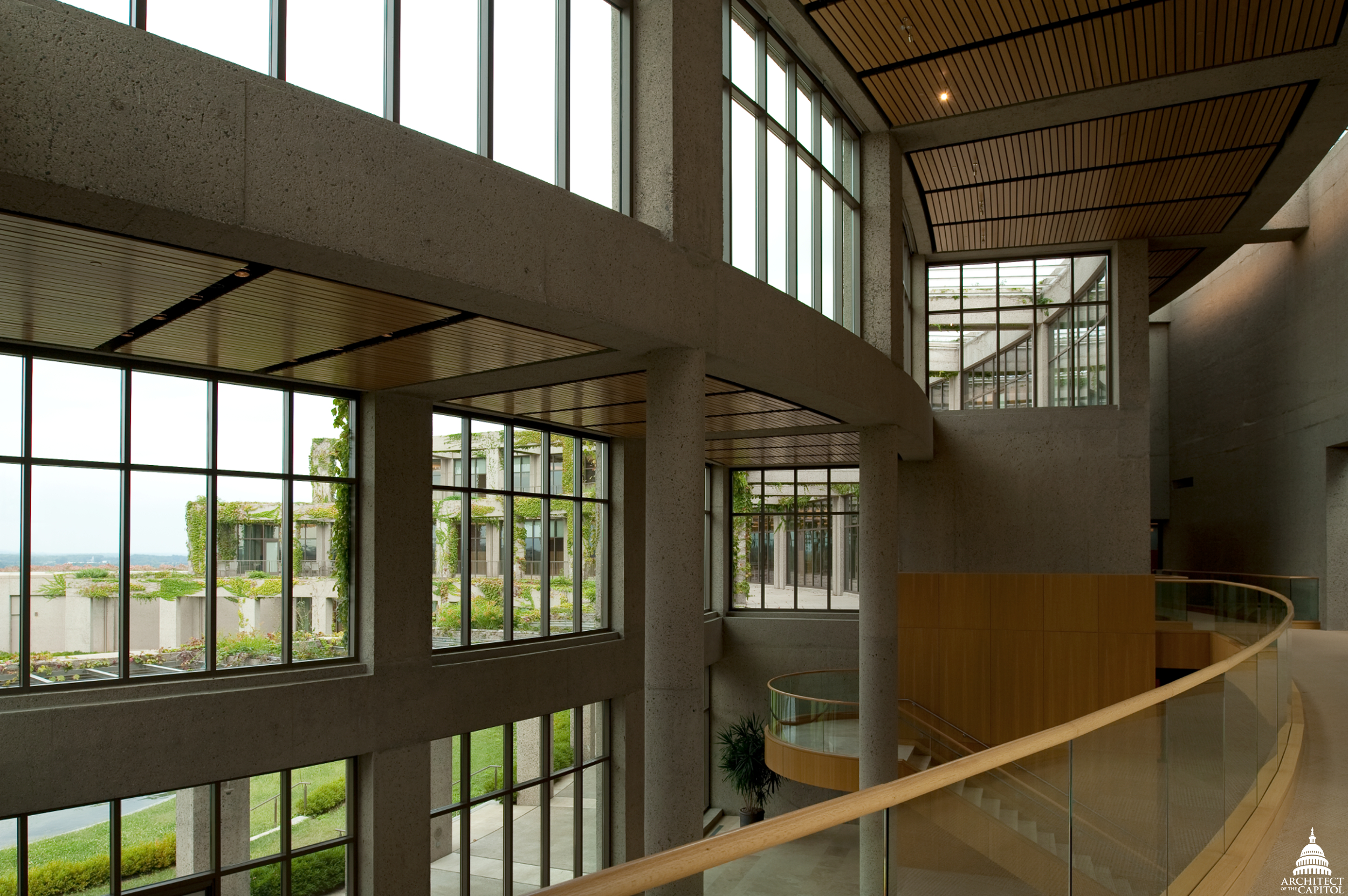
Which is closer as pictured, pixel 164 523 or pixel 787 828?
pixel 787 828

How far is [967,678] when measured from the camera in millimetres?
19047

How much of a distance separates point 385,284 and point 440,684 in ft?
24.8

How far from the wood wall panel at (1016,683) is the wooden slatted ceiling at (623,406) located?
766 centimetres

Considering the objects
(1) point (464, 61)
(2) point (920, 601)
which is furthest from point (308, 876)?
(2) point (920, 601)

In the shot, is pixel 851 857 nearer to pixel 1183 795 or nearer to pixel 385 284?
pixel 1183 795

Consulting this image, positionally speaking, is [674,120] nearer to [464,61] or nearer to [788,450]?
[464,61]

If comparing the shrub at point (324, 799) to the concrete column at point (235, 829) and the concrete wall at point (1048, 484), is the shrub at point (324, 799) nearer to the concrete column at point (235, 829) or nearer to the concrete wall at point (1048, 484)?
the concrete column at point (235, 829)

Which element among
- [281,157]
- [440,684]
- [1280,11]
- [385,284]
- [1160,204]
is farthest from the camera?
[1160,204]

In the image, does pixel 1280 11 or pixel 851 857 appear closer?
pixel 851 857

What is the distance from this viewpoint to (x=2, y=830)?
28.3ft

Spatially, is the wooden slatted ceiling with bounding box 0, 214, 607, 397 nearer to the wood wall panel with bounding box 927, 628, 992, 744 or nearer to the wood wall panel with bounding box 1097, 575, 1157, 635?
the wood wall panel with bounding box 927, 628, 992, 744

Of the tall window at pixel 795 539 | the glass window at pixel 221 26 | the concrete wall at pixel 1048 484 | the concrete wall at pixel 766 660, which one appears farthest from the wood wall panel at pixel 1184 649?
the glass window at pixel 221 26

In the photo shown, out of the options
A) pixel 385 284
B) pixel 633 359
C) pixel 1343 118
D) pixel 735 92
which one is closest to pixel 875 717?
pixel 633 359

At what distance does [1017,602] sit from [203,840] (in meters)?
15.0
